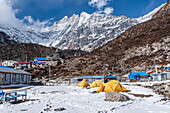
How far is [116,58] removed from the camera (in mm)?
94250

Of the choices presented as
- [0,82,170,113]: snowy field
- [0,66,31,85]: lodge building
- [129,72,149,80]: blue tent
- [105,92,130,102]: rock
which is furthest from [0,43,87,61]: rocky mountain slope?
[0,82,170,113]: snowy field

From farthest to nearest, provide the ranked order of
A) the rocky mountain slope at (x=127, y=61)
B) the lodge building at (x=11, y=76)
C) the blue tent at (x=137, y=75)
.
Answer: the rocky mountain slope at (x=127, y=61) → the blue tent at (x=137, y=75) → the lodge building at (x=11, y=76)

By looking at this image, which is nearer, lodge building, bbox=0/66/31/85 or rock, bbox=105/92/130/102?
rock, bbox=105/92/130/102

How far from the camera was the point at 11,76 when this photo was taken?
36625 mm

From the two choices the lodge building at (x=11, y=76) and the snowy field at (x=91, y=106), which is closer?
the snowy field at (x=91, y=106)

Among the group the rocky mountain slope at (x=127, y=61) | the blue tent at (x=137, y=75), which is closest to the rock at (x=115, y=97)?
the blue tent at (x=137, y=75)

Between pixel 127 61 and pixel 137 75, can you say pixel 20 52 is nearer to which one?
pixel 127 61

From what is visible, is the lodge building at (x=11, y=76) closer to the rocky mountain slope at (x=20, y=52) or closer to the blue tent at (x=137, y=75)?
the blue tent at (x=137, y=75)

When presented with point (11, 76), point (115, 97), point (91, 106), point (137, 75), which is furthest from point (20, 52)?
point (91, 106)

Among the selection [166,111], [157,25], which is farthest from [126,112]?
[157,25]

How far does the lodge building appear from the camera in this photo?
33594mm

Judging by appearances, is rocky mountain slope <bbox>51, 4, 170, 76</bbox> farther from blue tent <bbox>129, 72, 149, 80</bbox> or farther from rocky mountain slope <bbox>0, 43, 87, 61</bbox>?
rocky mountain slope <bbox>0, 43, 87, 61</bbox>

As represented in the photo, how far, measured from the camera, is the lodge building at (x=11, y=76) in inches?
1323

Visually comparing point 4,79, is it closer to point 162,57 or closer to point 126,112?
point 126,112
